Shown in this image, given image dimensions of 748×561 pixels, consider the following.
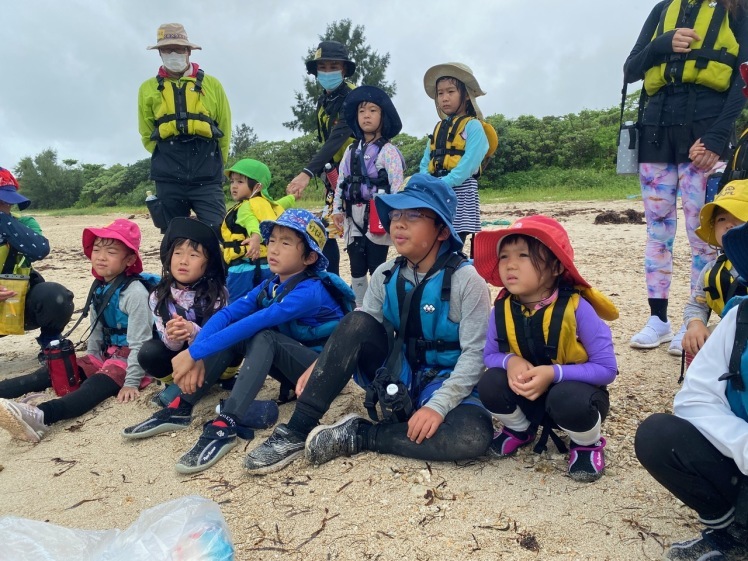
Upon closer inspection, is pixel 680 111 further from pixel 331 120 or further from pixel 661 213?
pixel 331 120

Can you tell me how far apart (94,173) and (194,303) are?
39289mm

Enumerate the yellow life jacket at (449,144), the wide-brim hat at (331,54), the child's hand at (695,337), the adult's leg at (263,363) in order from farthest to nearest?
the wide-brim hat at (331,54) < the yellow life jacket at (449,144) < the adult's leg at (263,363) < the child's hand at (695,337)

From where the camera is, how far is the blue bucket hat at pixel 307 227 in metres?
3.43

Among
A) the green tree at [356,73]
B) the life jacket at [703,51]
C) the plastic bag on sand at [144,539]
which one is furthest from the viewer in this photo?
the green tree at [356,73]

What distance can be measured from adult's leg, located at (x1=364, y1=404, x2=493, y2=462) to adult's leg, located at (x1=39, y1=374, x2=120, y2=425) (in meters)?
1.98

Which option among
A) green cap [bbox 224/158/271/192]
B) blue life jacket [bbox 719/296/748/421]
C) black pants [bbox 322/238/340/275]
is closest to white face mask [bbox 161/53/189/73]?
green cap [bbox 224/158/271/192]

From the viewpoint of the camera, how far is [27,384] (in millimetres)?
4023

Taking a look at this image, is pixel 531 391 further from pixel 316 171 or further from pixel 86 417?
pixel 316 171

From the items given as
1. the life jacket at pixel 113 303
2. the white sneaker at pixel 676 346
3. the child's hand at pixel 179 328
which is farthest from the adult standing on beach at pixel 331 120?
the white sneaker at pixel 676 346

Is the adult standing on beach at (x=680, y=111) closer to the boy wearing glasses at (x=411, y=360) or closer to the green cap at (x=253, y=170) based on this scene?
the boy wearing glasses at (x=411, y=360)

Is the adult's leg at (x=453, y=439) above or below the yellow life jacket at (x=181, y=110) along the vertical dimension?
below

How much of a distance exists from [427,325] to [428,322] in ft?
0.06

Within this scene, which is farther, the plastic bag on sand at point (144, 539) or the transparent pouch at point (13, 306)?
the transparent pouch at point (13, 306)

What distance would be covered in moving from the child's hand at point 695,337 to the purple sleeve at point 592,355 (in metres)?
0.52
